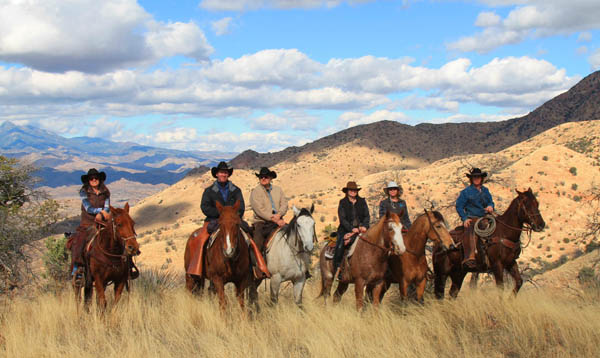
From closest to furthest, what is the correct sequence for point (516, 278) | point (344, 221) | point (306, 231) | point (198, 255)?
point (306, 231), point (198, 255), point (516, 278), point (344, 221)

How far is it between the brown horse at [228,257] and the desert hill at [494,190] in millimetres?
7767

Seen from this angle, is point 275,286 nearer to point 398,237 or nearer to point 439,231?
point 398,237

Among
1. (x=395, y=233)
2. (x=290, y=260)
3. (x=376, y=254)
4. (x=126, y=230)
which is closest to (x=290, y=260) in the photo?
(x=290, y=260)

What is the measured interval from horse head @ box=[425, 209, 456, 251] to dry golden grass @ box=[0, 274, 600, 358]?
3.63 feet

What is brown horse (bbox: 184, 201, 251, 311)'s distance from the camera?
809 cm

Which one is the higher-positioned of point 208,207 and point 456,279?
point 208,207

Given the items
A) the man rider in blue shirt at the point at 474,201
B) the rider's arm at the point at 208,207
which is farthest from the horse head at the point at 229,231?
the man rider in blue shirt at the point at 474,201

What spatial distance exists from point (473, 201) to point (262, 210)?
4.97 m

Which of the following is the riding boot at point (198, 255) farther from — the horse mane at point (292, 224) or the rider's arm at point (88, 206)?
the rider's arm at point (88, 206)

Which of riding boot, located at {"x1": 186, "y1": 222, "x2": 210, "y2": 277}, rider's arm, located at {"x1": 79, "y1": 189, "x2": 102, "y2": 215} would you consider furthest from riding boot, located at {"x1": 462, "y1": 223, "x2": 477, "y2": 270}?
rider's arm, located at {"x1": 79, "y1": 189, "x2": 102, "y2": 215}

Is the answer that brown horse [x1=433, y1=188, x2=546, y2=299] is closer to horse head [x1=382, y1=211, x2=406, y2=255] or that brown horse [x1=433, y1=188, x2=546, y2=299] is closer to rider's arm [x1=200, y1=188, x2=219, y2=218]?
horse head [x1=382, y1=211, x2=406, y2=255]

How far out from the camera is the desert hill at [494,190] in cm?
3266

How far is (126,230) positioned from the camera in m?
8.32

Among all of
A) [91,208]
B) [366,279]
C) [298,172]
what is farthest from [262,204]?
[298,172]
